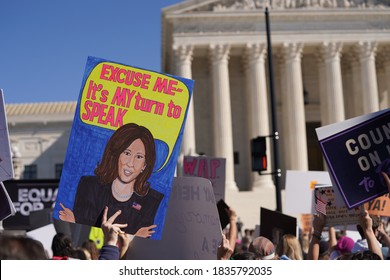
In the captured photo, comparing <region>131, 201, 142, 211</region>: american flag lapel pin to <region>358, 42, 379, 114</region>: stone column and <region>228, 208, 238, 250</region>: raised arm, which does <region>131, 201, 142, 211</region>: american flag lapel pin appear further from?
<region>358, 42, 379, 114</region>: stone column

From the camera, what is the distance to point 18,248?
352 cm

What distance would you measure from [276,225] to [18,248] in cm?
695

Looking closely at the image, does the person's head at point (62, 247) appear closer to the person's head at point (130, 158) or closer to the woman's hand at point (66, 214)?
the woman's hand at point (66, 214)

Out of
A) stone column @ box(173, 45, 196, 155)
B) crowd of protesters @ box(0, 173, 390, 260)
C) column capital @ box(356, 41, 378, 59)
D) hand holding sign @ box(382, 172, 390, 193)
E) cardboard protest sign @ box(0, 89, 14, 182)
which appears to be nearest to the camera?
crowd of protesters @ box(0, 173, 390, 260)

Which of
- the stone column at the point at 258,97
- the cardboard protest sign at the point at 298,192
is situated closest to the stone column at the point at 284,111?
the stone column at the point at 258,97

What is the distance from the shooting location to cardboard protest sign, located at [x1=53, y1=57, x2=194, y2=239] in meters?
6.65

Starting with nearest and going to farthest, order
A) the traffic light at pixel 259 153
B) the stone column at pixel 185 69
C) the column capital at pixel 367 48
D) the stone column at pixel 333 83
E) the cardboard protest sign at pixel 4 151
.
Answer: the cardboard protest sign at pixel 4 151 < the traffic light at pixel 259 153 < the stone column at pixel 185 69 < the stone column at pixel 333 83 < the column capital at pixel 367 48

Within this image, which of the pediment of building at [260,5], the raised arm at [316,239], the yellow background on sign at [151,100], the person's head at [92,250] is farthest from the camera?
the pediment of building at [260,5]

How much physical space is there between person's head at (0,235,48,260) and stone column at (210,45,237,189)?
162 feet

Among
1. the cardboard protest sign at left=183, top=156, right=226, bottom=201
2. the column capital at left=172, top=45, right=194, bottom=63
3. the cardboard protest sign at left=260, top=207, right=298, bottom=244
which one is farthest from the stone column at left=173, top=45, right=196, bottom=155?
the cardboard protest sign at left=260, top=207, right=298, bottom=244

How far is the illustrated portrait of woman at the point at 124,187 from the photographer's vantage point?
262 inches
